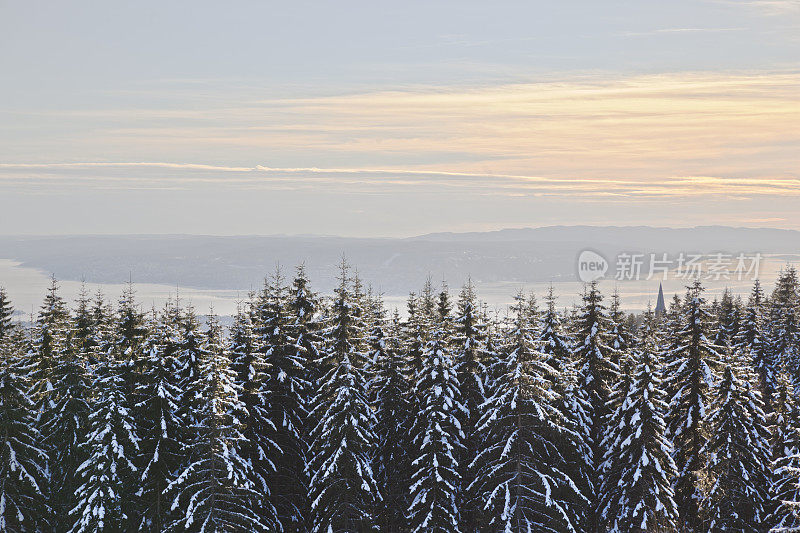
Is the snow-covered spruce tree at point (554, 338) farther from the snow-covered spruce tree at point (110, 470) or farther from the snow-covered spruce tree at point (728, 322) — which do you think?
the snow-covered spruce tree at point (728, 322)

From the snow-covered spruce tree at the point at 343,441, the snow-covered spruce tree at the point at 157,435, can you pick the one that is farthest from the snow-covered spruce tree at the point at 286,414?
the snow-covered spruce tree at the point at 157,435

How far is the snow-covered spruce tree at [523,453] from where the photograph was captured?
3544 cm

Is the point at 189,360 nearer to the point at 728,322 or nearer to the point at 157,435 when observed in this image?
the point at 157,435

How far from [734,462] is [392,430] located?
703 inches

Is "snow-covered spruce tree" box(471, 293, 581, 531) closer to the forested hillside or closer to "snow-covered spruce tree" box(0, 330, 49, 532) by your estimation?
the forested hillside

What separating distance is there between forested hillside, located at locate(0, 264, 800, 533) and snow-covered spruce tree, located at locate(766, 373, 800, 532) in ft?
0.58

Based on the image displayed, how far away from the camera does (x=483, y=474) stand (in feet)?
124

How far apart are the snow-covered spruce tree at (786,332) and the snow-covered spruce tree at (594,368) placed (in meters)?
21.1

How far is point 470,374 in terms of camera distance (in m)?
42.6

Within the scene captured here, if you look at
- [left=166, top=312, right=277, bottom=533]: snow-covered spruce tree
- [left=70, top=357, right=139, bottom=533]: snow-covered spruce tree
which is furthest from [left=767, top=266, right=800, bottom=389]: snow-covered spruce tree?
[left=70, top=357, right=139, bottom=533]: snow-covered spruce tree

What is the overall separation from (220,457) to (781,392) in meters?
29.0

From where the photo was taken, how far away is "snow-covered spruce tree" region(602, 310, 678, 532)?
36.7 m

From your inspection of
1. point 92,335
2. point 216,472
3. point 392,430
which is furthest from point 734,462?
point 92,335

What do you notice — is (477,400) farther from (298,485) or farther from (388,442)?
(298,485)
